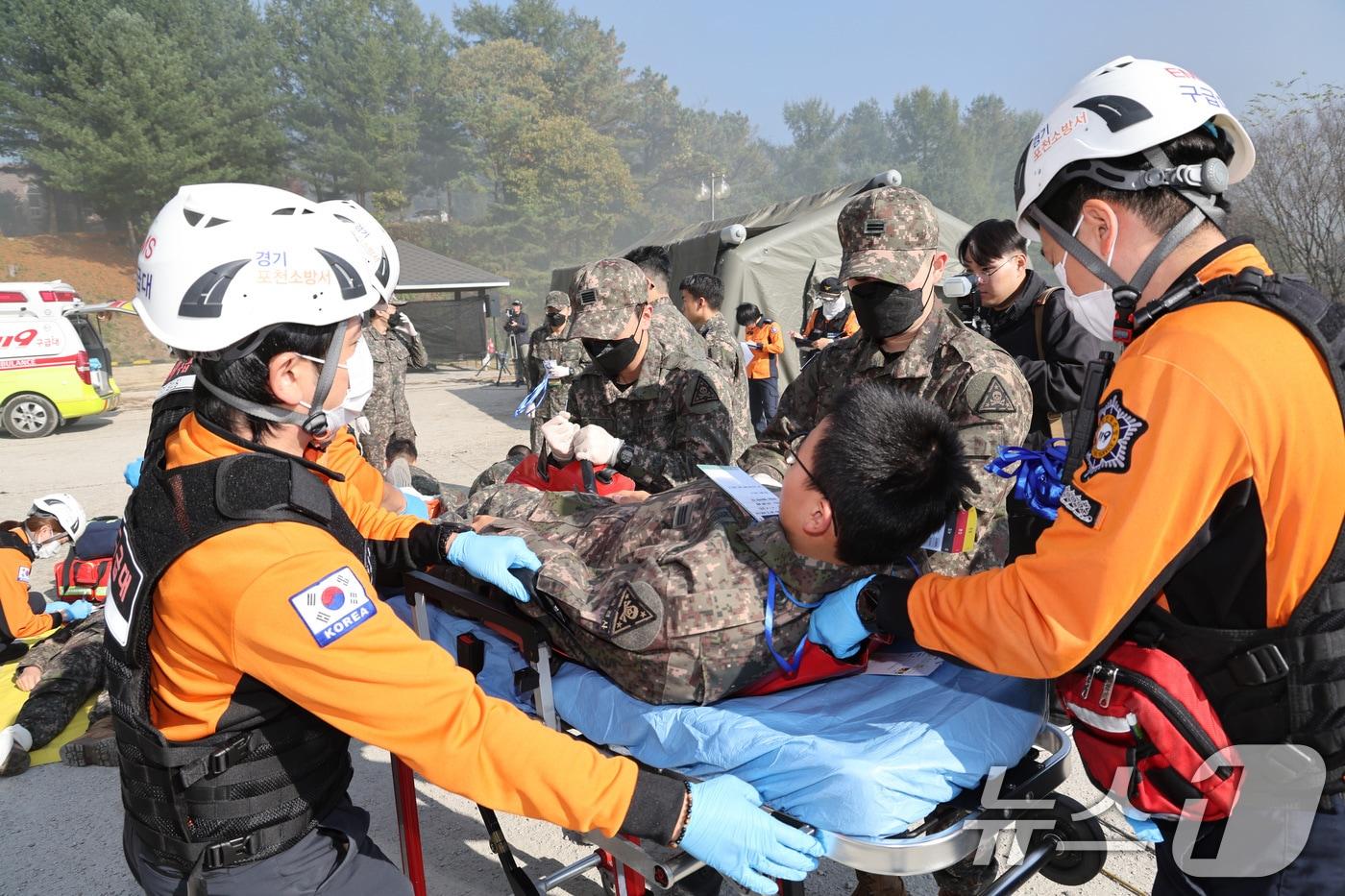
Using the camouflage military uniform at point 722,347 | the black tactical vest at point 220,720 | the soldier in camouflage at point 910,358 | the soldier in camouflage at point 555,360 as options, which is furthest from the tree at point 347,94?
the black tactical vest at point 220,720

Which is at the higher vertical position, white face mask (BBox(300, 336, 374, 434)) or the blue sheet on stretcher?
white face mask (BBox(300, 336, 374, 434))

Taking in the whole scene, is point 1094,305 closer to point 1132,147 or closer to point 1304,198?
point 1132,147

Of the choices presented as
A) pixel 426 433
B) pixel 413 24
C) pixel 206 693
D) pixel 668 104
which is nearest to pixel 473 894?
pixel 206 693

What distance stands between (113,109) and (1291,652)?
37764 mm

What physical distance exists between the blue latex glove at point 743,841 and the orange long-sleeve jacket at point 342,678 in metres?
0.16

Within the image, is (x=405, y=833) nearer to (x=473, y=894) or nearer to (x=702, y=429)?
(x=473, y=894)

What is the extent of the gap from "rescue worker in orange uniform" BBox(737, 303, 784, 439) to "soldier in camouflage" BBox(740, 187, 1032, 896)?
6669 millimetres

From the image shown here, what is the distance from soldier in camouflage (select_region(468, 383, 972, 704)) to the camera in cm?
198

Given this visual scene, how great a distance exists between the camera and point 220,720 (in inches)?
58.0

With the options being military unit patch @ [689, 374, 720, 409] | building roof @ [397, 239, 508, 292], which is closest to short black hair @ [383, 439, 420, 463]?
military unit patch @ [689, 374, 720, 409]

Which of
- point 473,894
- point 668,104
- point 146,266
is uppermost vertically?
point 668,104

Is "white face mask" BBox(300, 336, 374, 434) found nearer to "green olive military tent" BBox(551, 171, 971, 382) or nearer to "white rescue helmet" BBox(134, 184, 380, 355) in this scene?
"white rescue helmet" BBox(134, 184, 380, 355)

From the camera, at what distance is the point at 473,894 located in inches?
115

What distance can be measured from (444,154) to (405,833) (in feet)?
170
